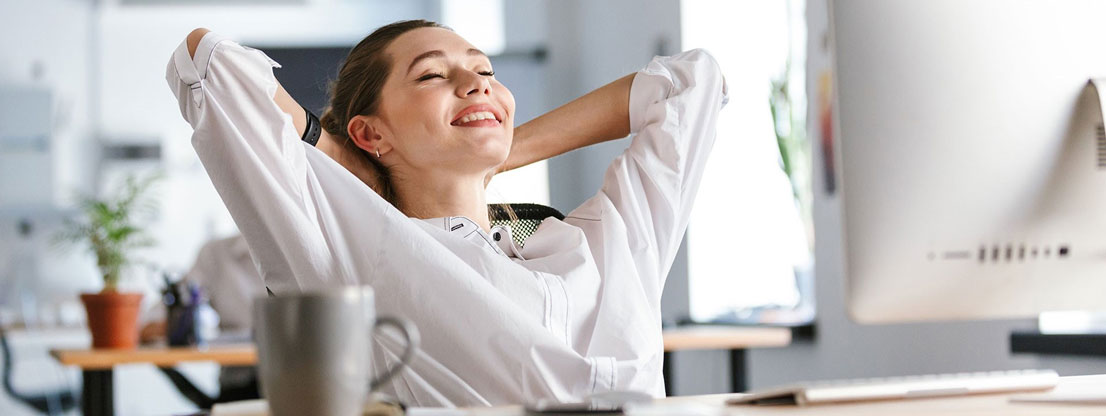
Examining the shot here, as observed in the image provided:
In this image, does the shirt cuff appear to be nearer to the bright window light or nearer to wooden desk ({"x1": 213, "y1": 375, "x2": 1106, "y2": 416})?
wooden desk ({"x1": 213, "y1": 375, "x2": 1106, "y2": 416})

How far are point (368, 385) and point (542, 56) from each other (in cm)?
557

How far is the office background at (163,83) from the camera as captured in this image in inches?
218

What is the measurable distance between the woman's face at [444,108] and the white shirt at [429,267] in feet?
0.36

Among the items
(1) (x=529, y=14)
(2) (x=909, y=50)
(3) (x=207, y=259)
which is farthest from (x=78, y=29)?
(2) (x=909, y=50)

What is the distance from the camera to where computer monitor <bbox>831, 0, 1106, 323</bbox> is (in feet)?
3.20

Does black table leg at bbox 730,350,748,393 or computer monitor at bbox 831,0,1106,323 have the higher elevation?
computer monitor at bbox 831,0,1106,323

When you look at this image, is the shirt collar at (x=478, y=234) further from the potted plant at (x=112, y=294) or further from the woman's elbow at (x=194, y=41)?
the potted plant at (x=112, y=294)

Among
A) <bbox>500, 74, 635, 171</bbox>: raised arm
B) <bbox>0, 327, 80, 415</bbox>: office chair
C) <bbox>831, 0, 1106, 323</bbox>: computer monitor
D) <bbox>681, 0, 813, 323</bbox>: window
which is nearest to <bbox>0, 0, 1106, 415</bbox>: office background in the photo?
<bbox>681, 0, 813, 323</bbox>: window

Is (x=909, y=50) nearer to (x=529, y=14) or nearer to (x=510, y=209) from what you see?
(x=510, y=209)

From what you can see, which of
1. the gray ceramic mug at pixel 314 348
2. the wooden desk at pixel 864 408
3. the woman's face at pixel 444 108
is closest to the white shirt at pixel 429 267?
the woman's face at pixel 444 108

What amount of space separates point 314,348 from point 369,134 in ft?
3.14

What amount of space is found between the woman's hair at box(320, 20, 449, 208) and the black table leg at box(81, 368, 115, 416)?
1.19 metres

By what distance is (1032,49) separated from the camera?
990mm

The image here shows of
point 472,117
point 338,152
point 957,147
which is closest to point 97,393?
point 338,152
